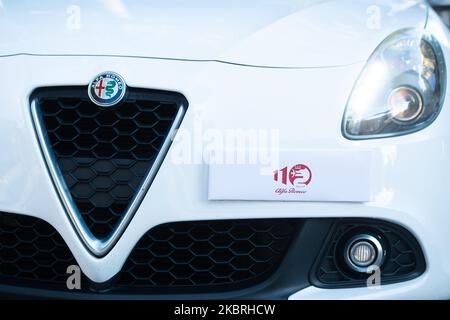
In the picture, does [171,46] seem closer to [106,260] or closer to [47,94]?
[47,94]

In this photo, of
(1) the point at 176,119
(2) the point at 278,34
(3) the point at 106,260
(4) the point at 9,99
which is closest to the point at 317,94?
(2) the point at 278,34

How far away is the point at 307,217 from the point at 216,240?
0.28 m

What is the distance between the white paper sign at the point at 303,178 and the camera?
1.96 metres

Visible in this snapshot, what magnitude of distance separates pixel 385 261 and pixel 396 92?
499mm

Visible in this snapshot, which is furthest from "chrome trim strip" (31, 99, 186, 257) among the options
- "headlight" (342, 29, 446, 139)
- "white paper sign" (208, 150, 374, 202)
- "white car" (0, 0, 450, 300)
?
"headlight" (342, 29, 446, 139)

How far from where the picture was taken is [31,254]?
2.13m

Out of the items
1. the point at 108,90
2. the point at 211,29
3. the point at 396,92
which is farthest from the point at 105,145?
the point at 396,92

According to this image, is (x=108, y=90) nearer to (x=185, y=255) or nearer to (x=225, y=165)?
(x=225, y=165)

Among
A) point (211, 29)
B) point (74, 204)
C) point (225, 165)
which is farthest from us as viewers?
point (211, 29)

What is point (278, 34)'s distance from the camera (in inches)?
85.9

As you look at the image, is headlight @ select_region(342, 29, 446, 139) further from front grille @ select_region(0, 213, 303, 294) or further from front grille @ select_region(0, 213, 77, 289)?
front grille @ select_region(0, 213, 77, 289)

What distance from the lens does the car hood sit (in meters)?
2.12

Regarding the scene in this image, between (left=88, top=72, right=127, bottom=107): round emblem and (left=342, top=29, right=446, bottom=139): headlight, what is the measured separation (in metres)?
0.65

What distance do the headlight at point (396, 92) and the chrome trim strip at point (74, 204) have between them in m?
0.51
